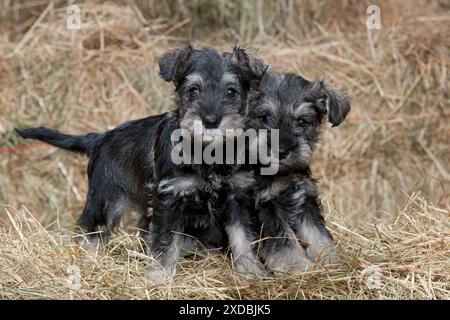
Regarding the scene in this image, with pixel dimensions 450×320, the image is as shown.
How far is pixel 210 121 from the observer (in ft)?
15.8

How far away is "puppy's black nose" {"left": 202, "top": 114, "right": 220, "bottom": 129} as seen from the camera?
15.8 feet

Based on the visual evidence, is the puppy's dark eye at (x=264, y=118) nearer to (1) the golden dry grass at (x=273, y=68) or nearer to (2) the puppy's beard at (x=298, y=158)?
(2) the puppy's beard at (x=298, y=158)

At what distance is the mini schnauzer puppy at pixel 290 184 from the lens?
17.2ft

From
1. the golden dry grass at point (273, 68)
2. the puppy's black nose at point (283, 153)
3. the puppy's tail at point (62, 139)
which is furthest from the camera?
the golden dry grass at point (273, 68)

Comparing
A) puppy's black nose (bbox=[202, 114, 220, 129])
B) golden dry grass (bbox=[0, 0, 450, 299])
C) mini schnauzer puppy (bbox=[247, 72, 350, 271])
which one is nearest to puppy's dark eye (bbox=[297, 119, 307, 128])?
mini schnauzer puppy (bbox=[247, 72, 350, 271])

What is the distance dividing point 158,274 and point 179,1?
16.5 feet

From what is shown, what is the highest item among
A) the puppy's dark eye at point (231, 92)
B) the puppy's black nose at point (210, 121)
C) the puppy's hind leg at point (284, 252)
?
the puppy's dark eye at point (231, 92)

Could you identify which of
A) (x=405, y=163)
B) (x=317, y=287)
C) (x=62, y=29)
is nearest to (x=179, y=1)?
(x=62, y=29)

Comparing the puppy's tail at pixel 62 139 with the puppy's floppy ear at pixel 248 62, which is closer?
the puppy's floppy ear at pixel 248 62

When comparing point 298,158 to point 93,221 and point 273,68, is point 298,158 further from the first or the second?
point 273,68

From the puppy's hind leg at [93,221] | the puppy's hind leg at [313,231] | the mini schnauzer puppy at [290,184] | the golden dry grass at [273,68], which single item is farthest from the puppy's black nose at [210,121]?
the golden dry grass at [273,68]

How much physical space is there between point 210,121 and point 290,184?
2.77 ft

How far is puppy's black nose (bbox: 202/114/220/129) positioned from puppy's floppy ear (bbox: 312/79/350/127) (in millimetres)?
983

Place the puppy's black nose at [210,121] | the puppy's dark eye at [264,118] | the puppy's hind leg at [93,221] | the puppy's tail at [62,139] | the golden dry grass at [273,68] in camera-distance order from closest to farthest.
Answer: the puppy's black nose at [210,121], the puppy's dark eye at [264,118], the puppy's hind leg at [93,221], the puppy's tail at [62,139], the golden dry grass at [273,68]
